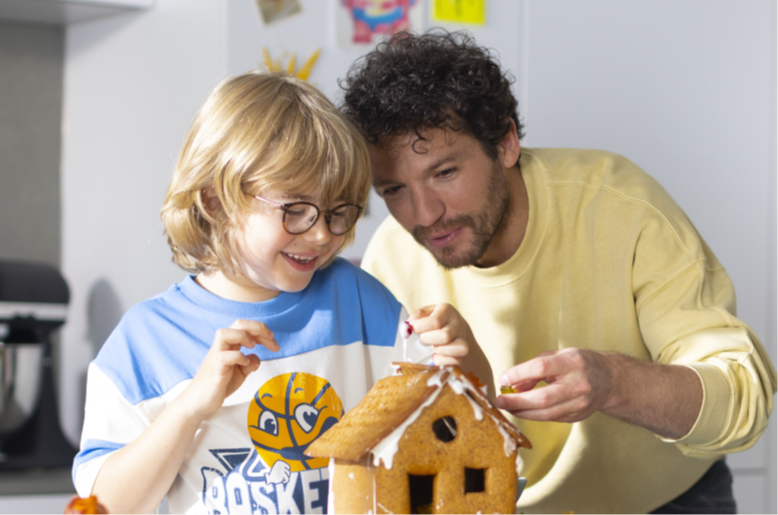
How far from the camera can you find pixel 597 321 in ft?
4.33

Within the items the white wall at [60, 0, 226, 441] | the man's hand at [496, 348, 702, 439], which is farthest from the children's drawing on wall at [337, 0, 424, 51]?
the man's hand at [496, 348, 702, 439]

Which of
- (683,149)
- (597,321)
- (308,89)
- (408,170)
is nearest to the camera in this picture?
(308,89)

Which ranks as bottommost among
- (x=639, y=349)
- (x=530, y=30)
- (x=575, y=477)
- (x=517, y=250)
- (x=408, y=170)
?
(x=575, y=477)

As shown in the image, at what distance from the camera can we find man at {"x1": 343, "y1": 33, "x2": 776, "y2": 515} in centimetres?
121

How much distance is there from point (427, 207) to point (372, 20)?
66cm

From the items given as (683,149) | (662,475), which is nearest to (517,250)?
(662,475)

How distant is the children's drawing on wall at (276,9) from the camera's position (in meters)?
1.57

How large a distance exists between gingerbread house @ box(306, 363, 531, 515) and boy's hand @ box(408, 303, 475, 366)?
0.52 feet

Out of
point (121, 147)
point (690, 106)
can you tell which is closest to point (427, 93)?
point (121, 147)

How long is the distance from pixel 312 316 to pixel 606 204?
580 mm

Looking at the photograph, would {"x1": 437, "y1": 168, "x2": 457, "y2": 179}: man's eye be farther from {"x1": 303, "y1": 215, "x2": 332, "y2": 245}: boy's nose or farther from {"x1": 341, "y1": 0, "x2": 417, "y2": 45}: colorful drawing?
{"x1": 341, "y1": 0, "x2": 417, "y2": 45}: colorful drawing

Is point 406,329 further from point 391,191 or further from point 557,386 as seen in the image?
point 391,191

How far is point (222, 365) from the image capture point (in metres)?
0.78

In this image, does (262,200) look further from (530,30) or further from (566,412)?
(530,30)
